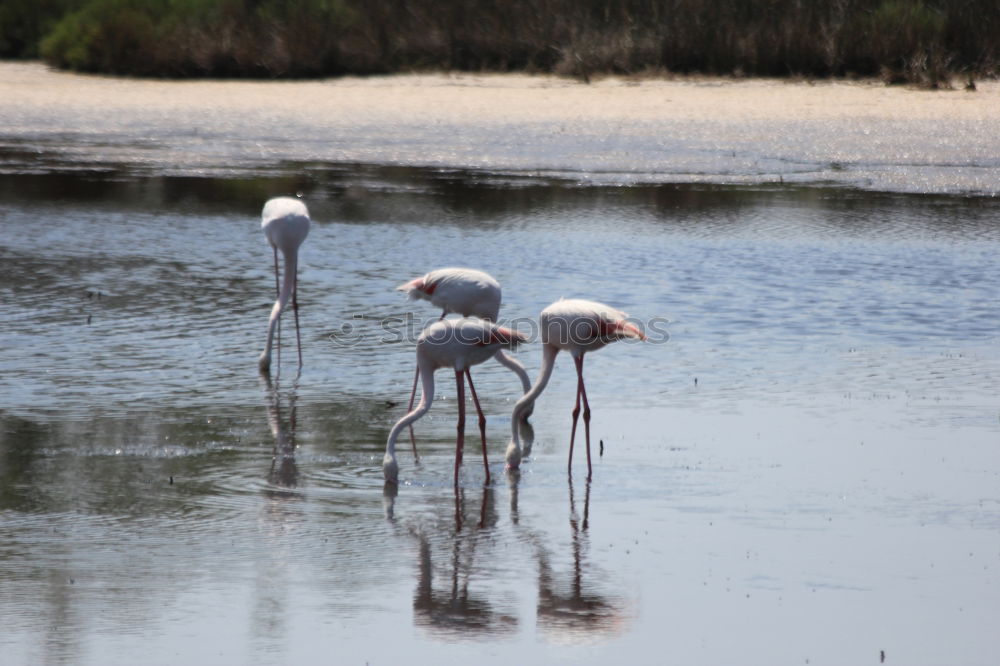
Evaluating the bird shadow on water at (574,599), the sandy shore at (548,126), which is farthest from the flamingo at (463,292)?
the sandy shore at (548,126)

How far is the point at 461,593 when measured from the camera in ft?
16.8

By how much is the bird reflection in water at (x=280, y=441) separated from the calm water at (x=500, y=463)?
2cm

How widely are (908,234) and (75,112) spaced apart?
13748 mm

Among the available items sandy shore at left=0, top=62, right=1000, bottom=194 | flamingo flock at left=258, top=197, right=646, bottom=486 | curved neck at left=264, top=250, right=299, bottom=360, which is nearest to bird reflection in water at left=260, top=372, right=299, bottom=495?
flamingo flock at left=258, top=197, right=646, bottom=486

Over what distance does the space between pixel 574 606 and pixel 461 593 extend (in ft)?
1.27

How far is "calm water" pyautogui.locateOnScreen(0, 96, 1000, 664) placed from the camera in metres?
4.82

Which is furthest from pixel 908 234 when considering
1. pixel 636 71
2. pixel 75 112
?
pixel 75 112

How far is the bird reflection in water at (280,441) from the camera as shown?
6.36m

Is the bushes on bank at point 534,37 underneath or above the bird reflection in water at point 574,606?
above

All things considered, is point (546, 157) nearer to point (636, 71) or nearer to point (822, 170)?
point (822, 170)

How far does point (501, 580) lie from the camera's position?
17.2 ft
